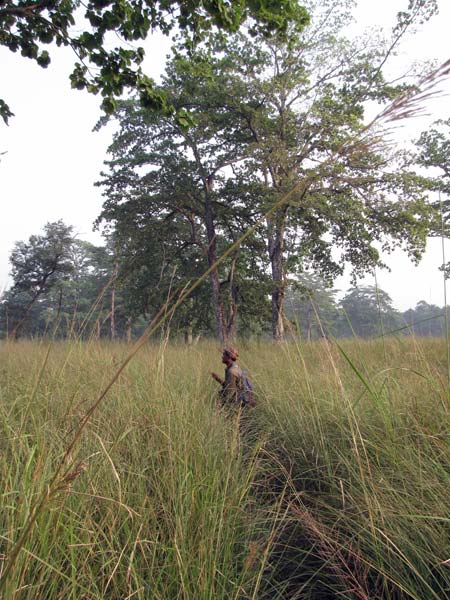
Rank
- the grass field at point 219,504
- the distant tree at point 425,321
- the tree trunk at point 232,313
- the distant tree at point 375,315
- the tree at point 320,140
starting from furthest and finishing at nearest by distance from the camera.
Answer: the tree at point 320,140
the distant tree at point 375,315
the distant tree at point 425,321
the tree trunk at point 232,313
the grass field at point 219,504

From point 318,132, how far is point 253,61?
→ 3500 millimetres

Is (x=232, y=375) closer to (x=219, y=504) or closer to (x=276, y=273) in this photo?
(x=219, y=504)

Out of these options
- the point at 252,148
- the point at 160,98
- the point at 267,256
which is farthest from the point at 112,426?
the point at 267,256

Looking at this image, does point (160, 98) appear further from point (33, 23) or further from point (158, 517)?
point (158, 517)

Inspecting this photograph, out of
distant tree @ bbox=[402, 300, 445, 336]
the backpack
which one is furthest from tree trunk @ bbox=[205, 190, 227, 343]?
the backpack

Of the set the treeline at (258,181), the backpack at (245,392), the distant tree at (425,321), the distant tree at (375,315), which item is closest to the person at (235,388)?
the backpack at (245,392)

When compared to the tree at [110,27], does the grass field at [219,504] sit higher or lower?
lower

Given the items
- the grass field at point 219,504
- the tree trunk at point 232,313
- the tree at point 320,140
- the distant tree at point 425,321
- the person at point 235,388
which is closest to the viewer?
the grass field at point 219,504

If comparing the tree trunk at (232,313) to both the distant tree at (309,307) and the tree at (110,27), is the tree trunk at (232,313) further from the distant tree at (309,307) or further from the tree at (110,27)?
the tree at (110,27)

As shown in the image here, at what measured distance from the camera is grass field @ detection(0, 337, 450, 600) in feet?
4.38

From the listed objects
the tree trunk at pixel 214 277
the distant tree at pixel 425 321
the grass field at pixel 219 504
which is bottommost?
the grass field at pixel 219 504

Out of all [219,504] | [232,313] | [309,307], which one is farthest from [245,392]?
[309,307]

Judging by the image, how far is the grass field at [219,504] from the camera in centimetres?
134

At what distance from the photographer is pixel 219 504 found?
1.84 meters
